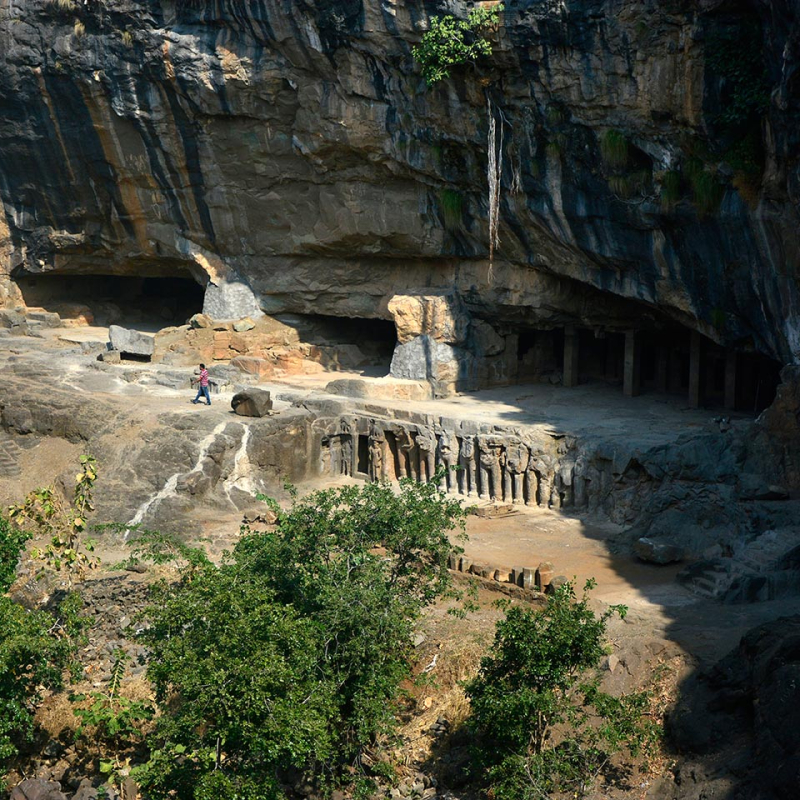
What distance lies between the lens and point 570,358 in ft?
102

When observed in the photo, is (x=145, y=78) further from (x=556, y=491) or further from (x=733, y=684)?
(x=733, y=684)

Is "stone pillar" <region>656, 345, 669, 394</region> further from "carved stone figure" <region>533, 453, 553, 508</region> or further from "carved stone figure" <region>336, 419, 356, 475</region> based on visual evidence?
"carved stone figure" <region>336, 419, 356, 475</region>

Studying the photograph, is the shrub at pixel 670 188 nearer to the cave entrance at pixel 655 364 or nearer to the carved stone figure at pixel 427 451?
the cave entrance at pixel 655 364

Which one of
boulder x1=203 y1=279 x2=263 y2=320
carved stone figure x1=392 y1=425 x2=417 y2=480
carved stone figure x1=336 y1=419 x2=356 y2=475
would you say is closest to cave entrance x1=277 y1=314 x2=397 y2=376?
boulder x1=203 y1=279 x2=263 y2=320

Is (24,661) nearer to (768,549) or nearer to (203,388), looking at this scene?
(768,549)

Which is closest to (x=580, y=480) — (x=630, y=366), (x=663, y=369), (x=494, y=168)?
(x=630, y=366)

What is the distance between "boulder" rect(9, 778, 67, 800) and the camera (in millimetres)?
15781

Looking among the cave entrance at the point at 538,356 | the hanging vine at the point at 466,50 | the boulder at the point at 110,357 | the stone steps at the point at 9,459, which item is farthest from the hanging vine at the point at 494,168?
the stone steps at the point at 9,459

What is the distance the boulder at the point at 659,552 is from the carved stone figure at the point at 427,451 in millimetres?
6960

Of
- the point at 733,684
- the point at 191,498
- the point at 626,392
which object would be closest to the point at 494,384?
the point at 626,392

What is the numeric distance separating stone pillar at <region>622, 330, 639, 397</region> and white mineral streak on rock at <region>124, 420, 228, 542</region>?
10543 mm

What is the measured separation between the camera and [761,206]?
21703 millimetres

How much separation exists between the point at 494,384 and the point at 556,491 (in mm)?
6976

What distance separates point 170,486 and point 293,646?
34.6 feet
